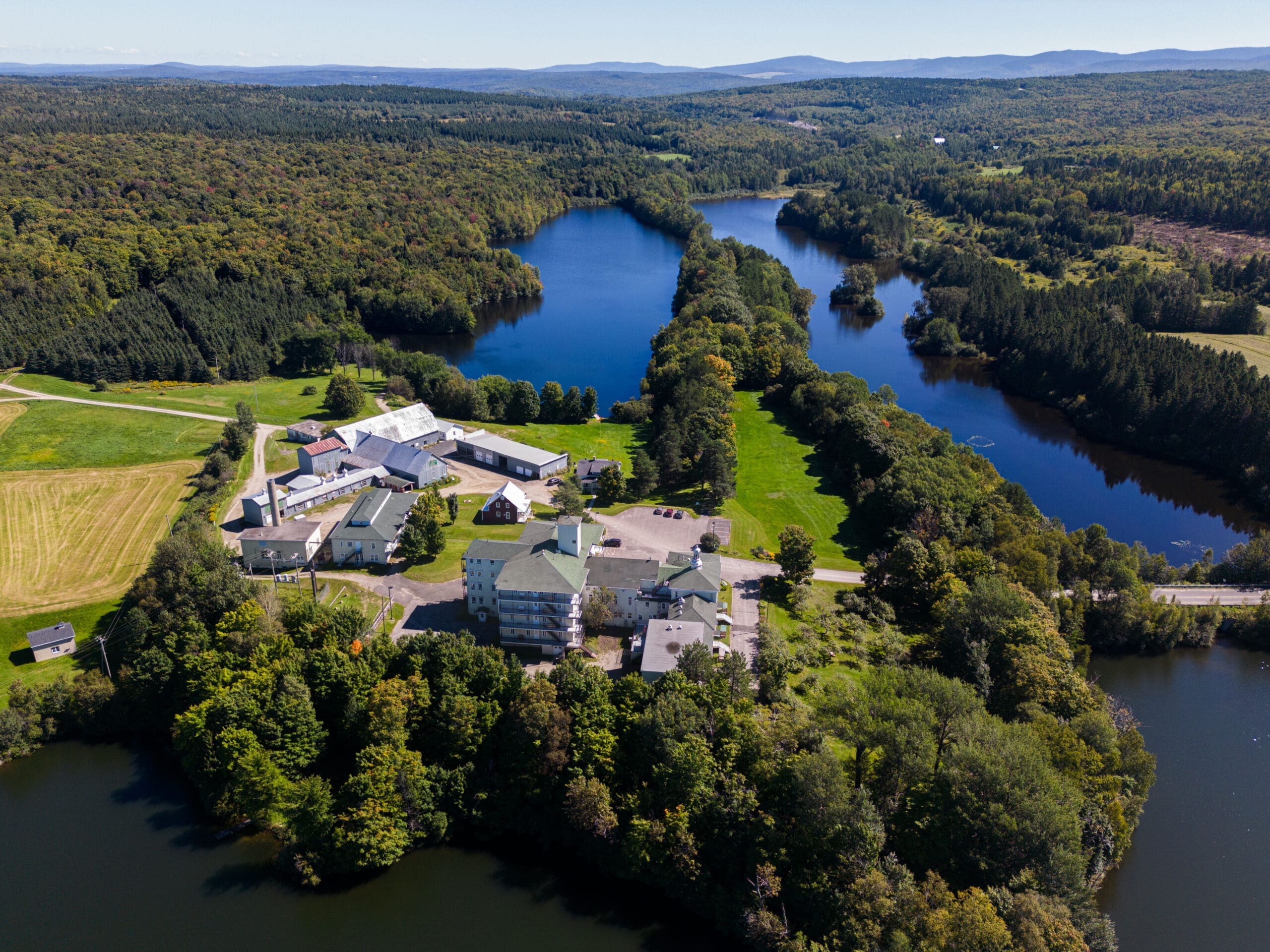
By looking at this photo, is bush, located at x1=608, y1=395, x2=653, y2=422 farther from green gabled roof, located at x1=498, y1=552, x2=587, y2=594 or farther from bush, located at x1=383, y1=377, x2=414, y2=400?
green gabled roof, located at x1=498, y1=552, x2=587, y2=594

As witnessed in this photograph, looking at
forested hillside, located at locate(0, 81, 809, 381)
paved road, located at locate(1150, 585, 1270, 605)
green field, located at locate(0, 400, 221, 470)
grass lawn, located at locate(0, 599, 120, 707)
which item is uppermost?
forested hillside, located at locate(0, 81, 809, 381)

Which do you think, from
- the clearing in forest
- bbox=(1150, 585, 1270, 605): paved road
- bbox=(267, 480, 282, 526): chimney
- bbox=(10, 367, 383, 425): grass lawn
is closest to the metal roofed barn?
bbox=(10, 367, 383, 425): grass lawn

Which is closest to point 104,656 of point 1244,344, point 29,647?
point 29,647

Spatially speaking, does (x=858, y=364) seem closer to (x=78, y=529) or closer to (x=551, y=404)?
(x=551, y=404)

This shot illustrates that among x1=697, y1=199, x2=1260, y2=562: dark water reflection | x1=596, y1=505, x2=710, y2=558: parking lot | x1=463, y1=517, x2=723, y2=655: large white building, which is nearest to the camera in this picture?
x1=463, y1=517, x2=723, y2=655: large white building

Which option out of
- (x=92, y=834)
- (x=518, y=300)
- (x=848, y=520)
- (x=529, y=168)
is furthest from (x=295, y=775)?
(x=529, y=168)

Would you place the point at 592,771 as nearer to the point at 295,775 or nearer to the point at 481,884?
the point at 481,884
